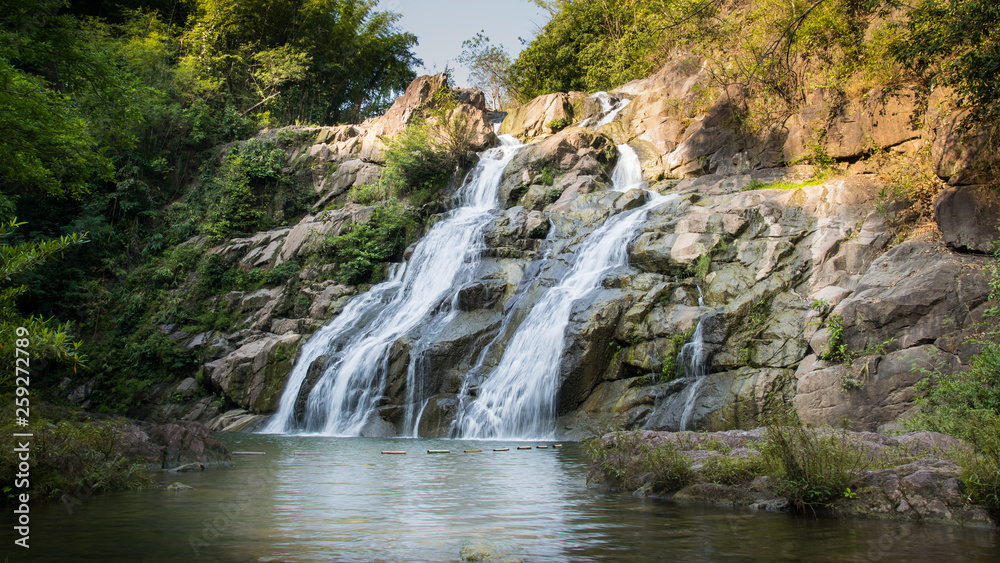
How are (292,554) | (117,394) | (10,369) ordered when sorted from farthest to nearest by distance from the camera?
(117,394) < (10,369) < (292,554)

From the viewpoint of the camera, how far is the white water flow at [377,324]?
16734 mm

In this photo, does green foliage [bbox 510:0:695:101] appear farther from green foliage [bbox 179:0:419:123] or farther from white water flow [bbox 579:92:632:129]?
green foliage [bbox 179:0:419:123]

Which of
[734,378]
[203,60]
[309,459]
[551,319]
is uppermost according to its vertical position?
[203,60]

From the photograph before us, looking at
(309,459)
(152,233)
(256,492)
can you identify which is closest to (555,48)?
(152,233)

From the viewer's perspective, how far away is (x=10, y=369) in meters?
5.96

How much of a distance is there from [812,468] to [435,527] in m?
3.62

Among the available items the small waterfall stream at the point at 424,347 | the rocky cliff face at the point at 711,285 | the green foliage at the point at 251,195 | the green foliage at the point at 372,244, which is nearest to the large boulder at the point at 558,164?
the rocky cliff face at the point at 711,285

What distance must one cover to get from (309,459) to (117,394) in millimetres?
15732

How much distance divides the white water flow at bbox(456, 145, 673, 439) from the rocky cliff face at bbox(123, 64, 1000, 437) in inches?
13.7

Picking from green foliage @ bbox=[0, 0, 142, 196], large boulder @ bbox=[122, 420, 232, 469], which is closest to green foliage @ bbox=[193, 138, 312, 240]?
green foliage @ bbox=[0, 0, 142, 196]

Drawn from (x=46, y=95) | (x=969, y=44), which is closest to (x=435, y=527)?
(x=969, y=44)

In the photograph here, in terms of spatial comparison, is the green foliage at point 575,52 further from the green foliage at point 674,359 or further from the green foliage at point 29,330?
the green foliage at point 29,330

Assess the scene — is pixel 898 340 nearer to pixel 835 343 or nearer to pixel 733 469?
pixel 835 343

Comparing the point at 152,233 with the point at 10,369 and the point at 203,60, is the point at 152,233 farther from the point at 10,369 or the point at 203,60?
the point at 10,369
